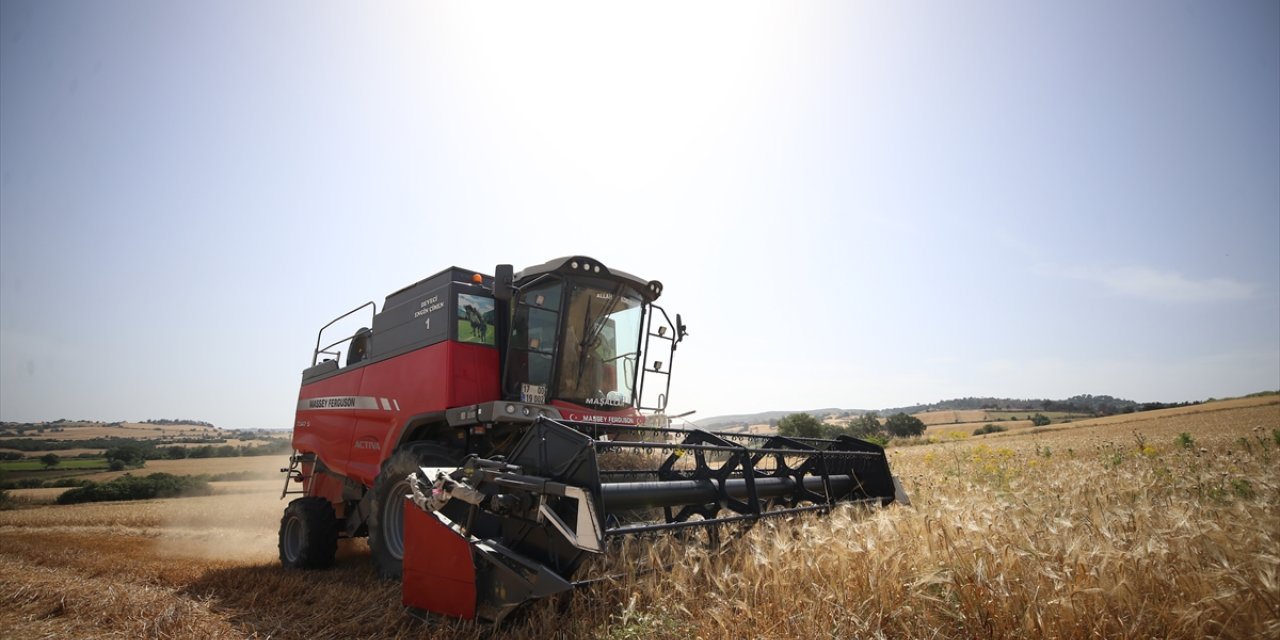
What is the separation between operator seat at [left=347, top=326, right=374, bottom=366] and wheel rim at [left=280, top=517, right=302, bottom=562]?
1899mm

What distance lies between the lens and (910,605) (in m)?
2.53

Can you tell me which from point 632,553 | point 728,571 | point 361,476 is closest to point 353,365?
point 361,476

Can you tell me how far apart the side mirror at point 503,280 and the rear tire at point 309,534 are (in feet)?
10.5

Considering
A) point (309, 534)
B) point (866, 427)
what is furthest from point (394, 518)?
point (866, 427)

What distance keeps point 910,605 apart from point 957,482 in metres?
4.03

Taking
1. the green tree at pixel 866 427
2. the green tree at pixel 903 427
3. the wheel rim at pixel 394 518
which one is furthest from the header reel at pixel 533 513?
the green tree at pixel 903 427

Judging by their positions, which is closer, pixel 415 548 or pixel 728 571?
pixel 728 571

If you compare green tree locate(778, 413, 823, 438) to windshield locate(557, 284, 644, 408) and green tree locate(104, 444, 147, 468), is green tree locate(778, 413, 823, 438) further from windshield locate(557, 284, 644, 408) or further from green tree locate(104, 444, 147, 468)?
green tree locate(104, 444, 147, 468)

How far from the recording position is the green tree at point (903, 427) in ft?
86.5

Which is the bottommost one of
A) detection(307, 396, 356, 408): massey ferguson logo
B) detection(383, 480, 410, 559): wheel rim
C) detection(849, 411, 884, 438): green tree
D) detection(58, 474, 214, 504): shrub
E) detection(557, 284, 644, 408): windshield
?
detection(58, 474, 214, 504): shrub

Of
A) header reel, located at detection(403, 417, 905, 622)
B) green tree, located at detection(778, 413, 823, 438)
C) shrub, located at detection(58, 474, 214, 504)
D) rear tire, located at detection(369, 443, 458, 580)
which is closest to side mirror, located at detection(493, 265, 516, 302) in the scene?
rear tire, located at detection(369, 443, 458, 580)

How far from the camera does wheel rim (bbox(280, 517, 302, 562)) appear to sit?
660cm

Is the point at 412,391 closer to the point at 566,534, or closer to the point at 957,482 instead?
the point at 566,534

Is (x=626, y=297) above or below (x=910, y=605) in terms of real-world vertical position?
above
